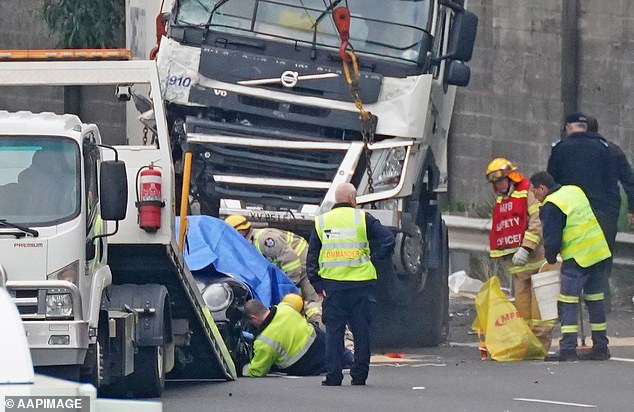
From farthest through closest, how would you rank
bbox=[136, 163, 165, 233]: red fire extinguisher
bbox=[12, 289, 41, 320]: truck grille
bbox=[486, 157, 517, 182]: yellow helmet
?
bbox=[486, 157, 517, 182]: yellow helmet < bbox=[136, 163, 165, 233]: red fire extinguisher < bbox=[12, 289, 41, 320]: truck grille

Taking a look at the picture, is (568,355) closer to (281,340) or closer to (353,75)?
(281,340)

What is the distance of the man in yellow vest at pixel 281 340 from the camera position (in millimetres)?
12617

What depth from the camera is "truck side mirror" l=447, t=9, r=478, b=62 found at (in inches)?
599

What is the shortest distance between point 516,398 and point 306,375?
2.40 m

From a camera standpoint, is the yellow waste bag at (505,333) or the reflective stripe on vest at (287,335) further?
the yellow waste bag at (505,333)

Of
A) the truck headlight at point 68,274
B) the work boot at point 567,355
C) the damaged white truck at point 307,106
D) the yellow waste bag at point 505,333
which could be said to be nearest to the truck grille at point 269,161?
the damaged white truck at point 307,106

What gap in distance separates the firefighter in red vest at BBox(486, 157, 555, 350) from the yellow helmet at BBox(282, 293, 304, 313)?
6.09 feet

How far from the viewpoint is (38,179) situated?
10016 millimetres

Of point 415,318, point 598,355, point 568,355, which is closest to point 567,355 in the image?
point 568,355

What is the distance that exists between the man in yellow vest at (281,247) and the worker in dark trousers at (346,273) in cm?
229

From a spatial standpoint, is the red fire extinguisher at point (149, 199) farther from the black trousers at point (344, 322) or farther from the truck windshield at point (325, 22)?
the truck windshield at point (325, 22)

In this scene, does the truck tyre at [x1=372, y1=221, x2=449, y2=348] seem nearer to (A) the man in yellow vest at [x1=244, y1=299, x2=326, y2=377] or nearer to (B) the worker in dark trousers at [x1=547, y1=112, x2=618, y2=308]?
(B) the worker in dark trousers at [x1=547, y1=112, x2=618, y2=308]

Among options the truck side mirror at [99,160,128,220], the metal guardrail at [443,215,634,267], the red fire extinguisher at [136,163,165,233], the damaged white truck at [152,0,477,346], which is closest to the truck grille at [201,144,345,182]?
the damaged white truck at [152,0,477,346]

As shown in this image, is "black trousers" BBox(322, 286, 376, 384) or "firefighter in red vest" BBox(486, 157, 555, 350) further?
"firefighter in red vest" BBox(486, 157, 555, 350)
